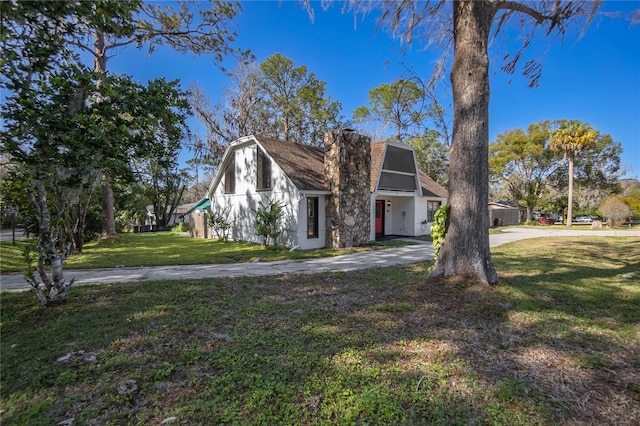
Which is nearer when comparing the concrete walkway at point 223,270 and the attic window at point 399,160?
the concrete walkway at point 223,270

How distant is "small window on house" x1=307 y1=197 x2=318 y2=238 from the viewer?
41.8ft

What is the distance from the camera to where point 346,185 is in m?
12.8

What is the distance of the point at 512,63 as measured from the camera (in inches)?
287

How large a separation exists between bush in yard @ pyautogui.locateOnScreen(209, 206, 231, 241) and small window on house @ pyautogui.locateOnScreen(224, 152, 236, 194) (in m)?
0.99

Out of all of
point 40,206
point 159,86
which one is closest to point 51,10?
point 159,86

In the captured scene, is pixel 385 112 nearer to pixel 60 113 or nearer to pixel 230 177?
pixel 230 177

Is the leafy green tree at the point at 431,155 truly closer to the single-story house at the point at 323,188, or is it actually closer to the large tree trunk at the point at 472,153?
the single-story house at the point at 323,188

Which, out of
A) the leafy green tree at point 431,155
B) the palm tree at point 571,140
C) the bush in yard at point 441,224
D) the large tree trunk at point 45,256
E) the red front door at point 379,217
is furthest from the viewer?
the leafy green tree at point 431,155

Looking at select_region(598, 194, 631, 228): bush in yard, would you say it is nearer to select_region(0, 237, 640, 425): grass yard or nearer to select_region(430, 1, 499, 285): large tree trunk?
select_region(0, 237, 640, 425): grass yard

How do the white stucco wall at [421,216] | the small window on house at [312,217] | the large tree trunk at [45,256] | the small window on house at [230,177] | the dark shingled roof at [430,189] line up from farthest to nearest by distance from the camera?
1. the dark shingled roof at [430,189]
2. the white stucco wall at [421,216]
3. the small window on house at [230,177]
4. the small window on house at [312,217]
5. the large tree trunk at [45,256]

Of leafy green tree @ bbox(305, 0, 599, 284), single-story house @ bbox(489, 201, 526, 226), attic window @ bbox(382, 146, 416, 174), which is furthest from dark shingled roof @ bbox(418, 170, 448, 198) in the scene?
single-story house @ bbox(489, 201, 526, 226)

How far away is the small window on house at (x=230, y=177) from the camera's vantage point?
52.5 feet

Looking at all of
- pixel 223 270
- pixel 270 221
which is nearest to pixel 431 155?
pixel 270 221

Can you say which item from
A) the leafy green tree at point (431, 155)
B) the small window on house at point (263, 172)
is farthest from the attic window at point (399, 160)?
the leafy green tree at point (431, 155)
